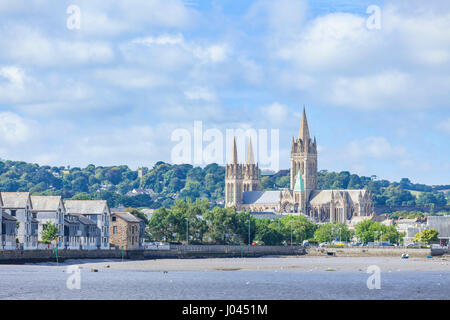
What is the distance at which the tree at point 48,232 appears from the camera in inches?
5379

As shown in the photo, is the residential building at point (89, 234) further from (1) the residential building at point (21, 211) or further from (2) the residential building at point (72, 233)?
(1) the residential building at point (21, 211)

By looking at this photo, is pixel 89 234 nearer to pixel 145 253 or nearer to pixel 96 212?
pixel 96 212

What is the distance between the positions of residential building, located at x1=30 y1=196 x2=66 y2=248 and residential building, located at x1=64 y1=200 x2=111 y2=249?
1285 centimetres

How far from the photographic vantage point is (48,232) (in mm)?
136375

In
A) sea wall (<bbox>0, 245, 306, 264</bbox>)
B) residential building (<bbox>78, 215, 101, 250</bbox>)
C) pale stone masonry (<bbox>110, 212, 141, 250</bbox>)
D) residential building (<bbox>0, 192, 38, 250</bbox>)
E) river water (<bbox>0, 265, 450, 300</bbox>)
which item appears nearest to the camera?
river water (<bbox>0, 265, 450, 300</bbox>)

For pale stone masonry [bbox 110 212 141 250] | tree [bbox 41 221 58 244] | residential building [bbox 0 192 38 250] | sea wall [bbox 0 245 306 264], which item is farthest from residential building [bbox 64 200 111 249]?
residential building [bbox 0 192 38 250]

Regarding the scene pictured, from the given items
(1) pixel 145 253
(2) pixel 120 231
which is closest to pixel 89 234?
(1) pixel 145 253

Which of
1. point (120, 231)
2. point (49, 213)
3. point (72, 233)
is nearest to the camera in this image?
point (49, 213)

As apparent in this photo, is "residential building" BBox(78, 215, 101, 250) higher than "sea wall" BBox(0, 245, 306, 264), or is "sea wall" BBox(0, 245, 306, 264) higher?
"residential building" BBox(78, 215, 101, 250)

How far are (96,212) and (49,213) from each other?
17.2 m

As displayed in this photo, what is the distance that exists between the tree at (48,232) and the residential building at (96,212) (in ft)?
60.9

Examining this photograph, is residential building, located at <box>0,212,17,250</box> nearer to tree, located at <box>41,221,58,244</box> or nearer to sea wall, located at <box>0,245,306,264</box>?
sea wall, located at <box>0,245,306,264</box>

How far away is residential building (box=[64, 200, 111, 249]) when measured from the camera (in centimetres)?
15875
